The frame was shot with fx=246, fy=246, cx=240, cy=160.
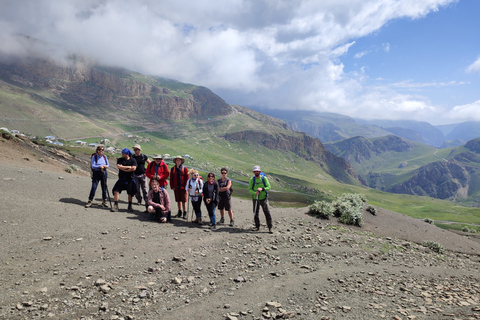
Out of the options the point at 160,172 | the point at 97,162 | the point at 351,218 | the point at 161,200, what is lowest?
the point at 351,218

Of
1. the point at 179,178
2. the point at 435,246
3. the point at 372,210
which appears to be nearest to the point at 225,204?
the point at 179,178

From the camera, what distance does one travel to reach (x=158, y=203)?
1283 cm

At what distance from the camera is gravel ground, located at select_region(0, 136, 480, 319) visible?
6523mm

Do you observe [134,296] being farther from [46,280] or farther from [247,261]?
[247,261]

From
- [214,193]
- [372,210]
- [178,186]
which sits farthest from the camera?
[372,210]

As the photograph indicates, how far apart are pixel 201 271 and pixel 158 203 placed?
5506mm

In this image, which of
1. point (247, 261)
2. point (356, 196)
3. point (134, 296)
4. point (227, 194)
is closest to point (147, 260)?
point (134, 296)

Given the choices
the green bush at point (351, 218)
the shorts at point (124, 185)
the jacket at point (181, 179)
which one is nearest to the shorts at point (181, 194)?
the jacket at point (181, 179)

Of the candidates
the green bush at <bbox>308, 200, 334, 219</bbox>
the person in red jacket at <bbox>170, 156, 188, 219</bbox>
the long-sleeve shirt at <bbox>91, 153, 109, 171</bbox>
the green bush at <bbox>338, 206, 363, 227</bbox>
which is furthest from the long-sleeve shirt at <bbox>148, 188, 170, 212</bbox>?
the green bush at <bbox>338, 206, 363, 227</bbox>

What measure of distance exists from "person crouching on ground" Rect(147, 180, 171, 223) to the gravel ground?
588mm

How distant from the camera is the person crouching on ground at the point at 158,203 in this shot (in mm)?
12586

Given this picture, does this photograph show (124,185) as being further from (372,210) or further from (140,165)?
(372,210)

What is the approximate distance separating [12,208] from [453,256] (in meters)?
23.4

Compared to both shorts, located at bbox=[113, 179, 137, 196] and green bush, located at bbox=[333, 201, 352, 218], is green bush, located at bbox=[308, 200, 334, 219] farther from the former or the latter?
shorts, located at bbox=[113, 179, 137, 196]
